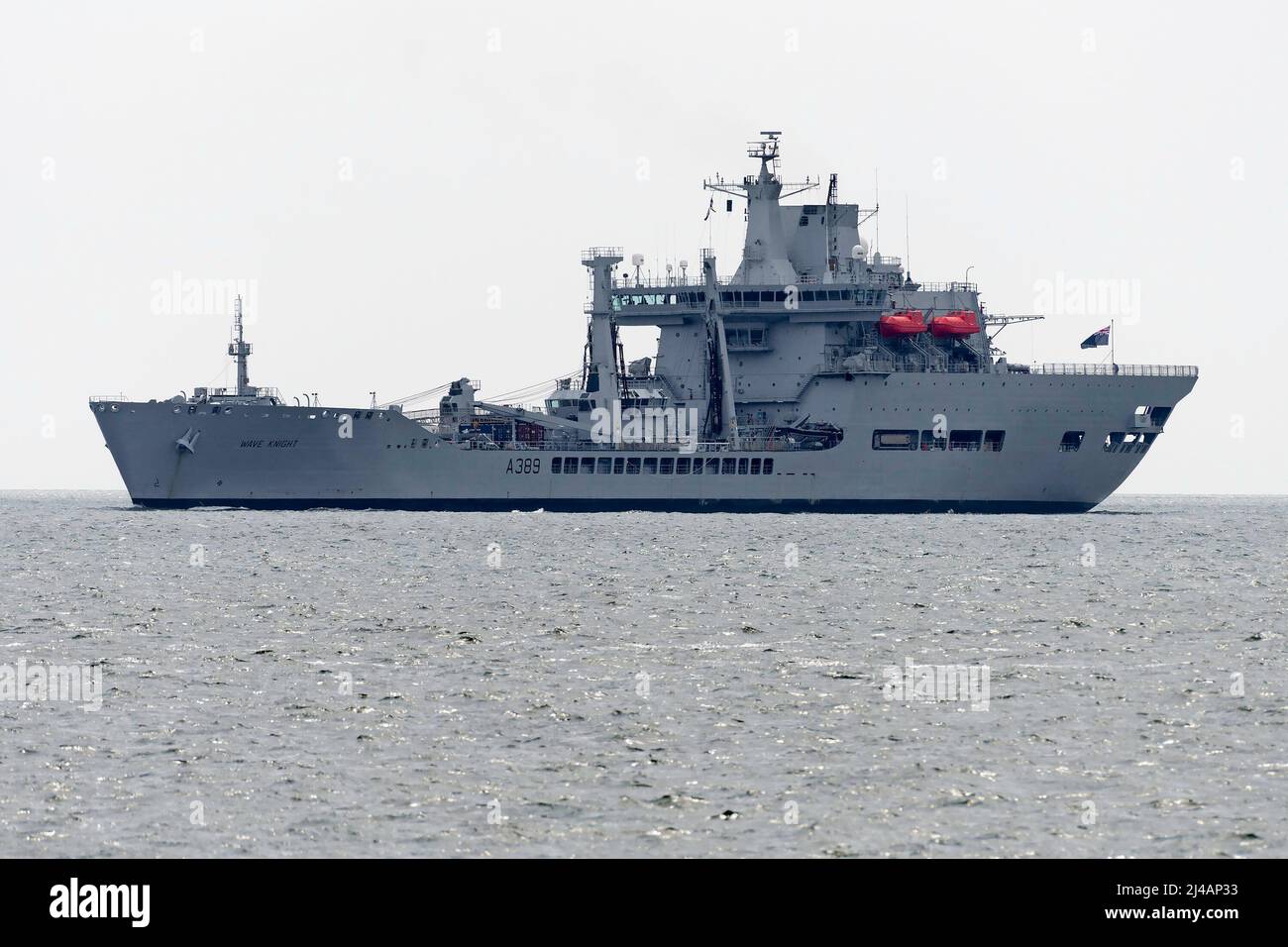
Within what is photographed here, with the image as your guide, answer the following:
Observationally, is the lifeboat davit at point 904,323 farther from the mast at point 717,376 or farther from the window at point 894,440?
the mast at point 717,376

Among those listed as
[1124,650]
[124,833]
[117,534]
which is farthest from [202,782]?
[117,534]

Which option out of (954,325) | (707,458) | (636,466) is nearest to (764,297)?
(707,458)

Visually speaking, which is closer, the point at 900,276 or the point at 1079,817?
the point at 1079,817

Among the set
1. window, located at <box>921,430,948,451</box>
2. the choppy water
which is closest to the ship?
window, located at <box>921,430,948,451</box>

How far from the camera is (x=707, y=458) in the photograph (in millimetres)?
85250

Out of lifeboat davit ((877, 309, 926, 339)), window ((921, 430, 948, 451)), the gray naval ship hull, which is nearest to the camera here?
the gray naval ship hull

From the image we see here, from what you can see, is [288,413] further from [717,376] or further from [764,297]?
[764,297]

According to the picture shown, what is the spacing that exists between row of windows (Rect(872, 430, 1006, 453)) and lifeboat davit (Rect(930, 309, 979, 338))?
4671mm

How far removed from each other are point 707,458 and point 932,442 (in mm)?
10573

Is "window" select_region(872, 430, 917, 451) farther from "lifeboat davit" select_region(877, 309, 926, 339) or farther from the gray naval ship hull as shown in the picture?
"lifeboat davit" select_region(877, 309, 926, 339)

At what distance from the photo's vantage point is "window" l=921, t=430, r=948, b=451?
3243 inches
